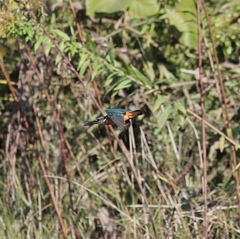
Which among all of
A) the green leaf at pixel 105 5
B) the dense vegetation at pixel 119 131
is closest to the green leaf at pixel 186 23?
the dense vegetation at pixel 119 131

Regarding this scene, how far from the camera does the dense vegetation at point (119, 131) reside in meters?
3.85

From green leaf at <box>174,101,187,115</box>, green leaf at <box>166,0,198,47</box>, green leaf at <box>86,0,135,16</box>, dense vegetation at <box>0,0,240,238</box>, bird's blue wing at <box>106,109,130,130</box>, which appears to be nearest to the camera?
bird's blue wing at <box>106,109,130,130</box>

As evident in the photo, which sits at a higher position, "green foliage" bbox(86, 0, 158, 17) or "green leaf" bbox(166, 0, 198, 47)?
"green foliage" bbox(86, 0, 158, 17)

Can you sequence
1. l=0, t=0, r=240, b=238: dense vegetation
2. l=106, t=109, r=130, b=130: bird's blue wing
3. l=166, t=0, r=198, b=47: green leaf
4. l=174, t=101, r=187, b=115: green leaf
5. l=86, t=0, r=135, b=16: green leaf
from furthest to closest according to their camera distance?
l=166, t=0, r=198, b=47: green leaf < l=86, t=0, r=135, b=16: green leaf < l=0, t=0, r=240, b=238: dense vegetation < l=174, t=101, r=187, b=115: green leaf < l=106, t=109, r=130, b=130: bird's blue wing

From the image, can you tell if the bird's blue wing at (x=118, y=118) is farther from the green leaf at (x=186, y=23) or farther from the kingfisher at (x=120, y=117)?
the green leaf at (x=186, y=23)

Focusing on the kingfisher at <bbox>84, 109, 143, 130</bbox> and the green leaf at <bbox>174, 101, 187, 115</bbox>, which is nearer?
the kingfisher at <bbox>84, 109, 143, 130</bbox>

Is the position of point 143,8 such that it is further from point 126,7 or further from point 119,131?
point 119,131

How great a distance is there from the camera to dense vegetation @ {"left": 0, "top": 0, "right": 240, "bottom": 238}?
12.6ft

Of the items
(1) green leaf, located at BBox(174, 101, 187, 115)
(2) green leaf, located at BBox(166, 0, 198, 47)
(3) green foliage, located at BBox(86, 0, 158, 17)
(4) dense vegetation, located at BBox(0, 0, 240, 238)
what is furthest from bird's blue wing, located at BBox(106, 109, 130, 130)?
(2) green leaf, located at BBox(166, 0, 198, 47)

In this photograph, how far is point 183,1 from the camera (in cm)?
462

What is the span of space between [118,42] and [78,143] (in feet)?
2.63

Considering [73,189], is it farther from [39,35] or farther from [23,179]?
[39,35]

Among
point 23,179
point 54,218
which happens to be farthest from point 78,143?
point 54,218

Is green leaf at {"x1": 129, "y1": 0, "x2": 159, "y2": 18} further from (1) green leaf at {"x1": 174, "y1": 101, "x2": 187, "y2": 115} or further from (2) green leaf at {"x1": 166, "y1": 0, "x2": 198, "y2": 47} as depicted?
(1) green leaf at {"x1": 174, "y1": 101, "x2": 187, "y2": 115}
